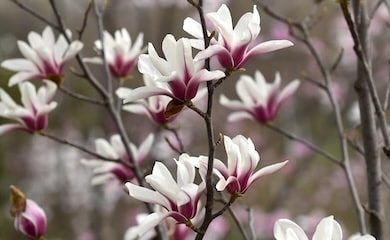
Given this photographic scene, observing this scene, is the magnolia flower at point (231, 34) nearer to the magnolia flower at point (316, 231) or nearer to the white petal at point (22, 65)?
the magnolia flower at point (316, 231)

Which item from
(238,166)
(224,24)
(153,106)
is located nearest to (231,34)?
(224,24)

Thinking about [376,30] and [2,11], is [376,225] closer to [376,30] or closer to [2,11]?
[376,30]

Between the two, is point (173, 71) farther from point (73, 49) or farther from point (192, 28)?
point (73, 49)

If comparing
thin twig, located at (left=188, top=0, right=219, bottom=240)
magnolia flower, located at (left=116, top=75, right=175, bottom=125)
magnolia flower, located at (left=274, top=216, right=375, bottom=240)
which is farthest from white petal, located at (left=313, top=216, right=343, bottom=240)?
magnolia flower, located at (left=116, top=75, right=175, bottom=125)

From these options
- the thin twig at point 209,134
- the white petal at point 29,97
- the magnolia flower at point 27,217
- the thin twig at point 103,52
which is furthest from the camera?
the thin twig at point 103,52

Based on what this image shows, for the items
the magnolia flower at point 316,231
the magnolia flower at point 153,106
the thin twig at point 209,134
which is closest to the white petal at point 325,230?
the magnolia flower at point 316,231
